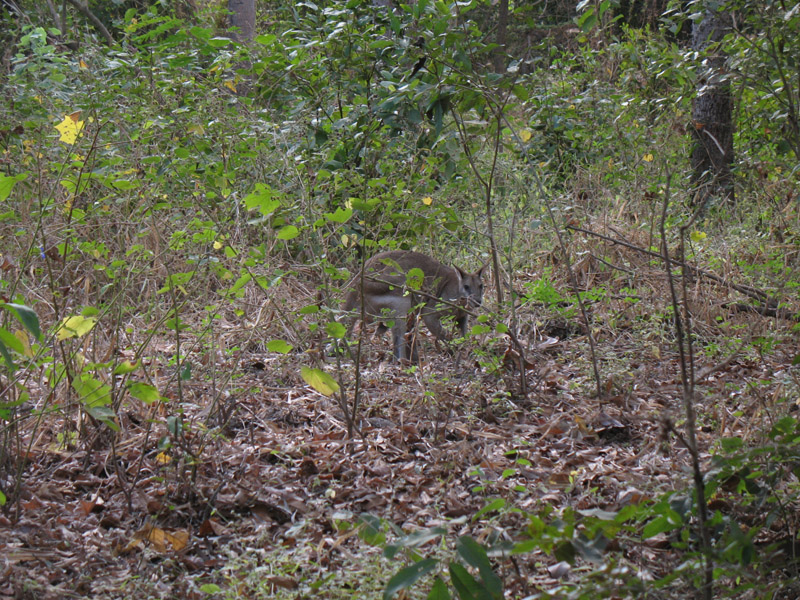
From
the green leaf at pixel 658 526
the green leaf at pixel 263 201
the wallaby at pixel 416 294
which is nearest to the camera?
the green leaf at pixel 658 526

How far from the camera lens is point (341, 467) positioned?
407 centimetres

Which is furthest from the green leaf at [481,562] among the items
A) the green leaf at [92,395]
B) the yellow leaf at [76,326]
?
the yellow leaf at [76,326]

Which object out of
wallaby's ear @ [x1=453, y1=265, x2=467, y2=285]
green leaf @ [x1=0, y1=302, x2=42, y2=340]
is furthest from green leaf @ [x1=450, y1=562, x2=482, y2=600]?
wallaby's ear @ [x1=453, y1=265, x2=467, y2=285]

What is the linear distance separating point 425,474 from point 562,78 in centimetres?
859

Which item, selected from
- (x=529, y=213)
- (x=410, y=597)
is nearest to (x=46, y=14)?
(x=529, y=213)

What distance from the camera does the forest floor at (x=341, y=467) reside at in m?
3.08

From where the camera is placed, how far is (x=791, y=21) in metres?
3.97

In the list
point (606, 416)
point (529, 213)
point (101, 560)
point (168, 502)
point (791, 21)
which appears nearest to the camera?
point (101, 560)

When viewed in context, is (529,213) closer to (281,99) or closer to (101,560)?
(281,99)

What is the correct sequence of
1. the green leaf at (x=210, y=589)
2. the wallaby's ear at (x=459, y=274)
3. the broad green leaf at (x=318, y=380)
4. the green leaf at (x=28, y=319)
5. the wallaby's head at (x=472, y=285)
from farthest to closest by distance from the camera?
the wallaby's head at (x=472, y=285), the wallaby's ear at (x=459, y=274), the broad green leaf at (x=318, y=380), the green leaf at (x=210, y=589), the green leaf at (x=28, y=319)

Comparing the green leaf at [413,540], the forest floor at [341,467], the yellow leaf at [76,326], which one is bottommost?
the forest floor at [341,467]

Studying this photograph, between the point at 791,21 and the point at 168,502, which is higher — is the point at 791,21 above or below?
above

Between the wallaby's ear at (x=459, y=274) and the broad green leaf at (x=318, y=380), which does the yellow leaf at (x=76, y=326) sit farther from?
the wallaby's ear at (x=459, y=274)

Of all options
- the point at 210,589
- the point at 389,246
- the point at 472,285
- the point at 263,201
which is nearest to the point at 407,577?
the point at 210,589
